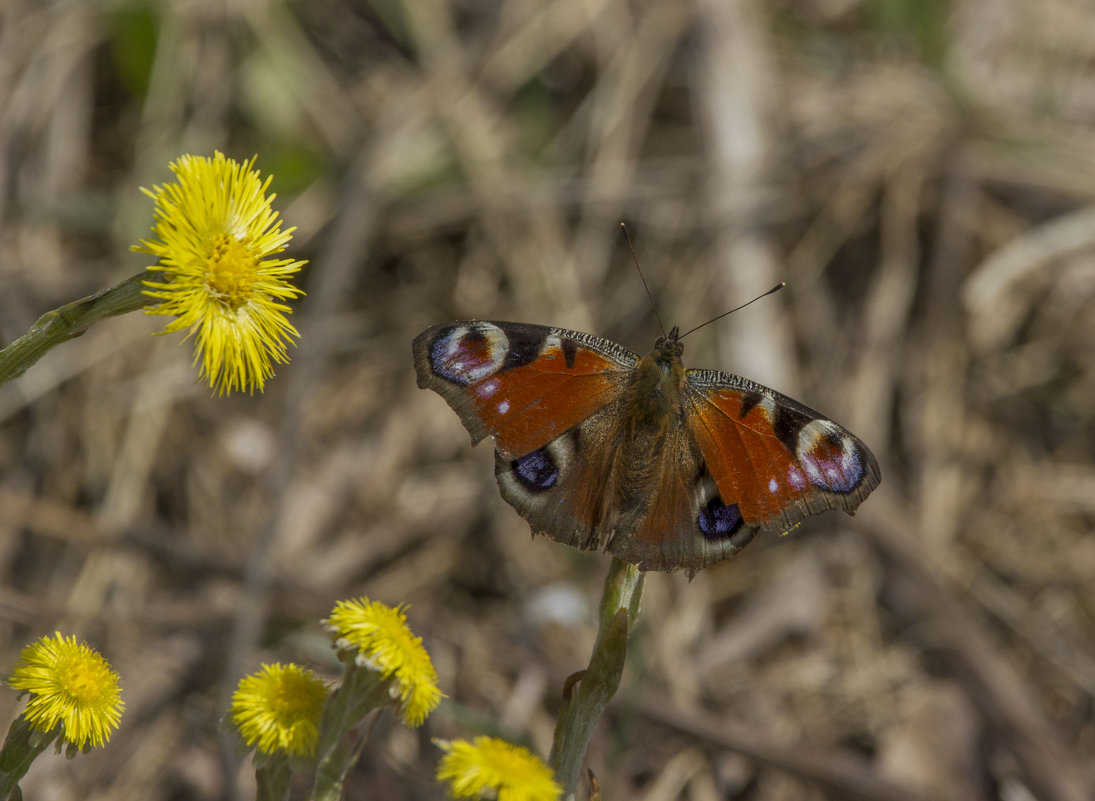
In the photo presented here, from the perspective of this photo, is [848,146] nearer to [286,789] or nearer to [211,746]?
[211,746]

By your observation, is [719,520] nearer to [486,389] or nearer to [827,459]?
[827,459]

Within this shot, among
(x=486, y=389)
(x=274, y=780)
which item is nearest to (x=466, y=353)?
(x=486, y=389)

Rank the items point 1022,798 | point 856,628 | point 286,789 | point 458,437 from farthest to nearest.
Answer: point 458,437
point 856,628
point 1022,798
point 286,789

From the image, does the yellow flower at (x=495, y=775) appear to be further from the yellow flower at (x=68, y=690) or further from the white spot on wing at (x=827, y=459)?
the white spot on wing at (x=827, y=459)

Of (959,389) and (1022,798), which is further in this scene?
(959,389)

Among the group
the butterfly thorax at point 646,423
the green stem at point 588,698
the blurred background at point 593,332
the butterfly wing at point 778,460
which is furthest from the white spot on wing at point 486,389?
the blurred background at point 593,332

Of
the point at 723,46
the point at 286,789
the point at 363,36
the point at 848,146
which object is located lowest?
the point at 848,146

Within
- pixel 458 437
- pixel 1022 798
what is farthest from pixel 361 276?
pixel 1022 798

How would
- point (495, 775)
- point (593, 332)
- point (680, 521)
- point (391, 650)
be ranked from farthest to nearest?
point (593, 332) < point (680, 521) < point (391, 650) < point (495, 775)
